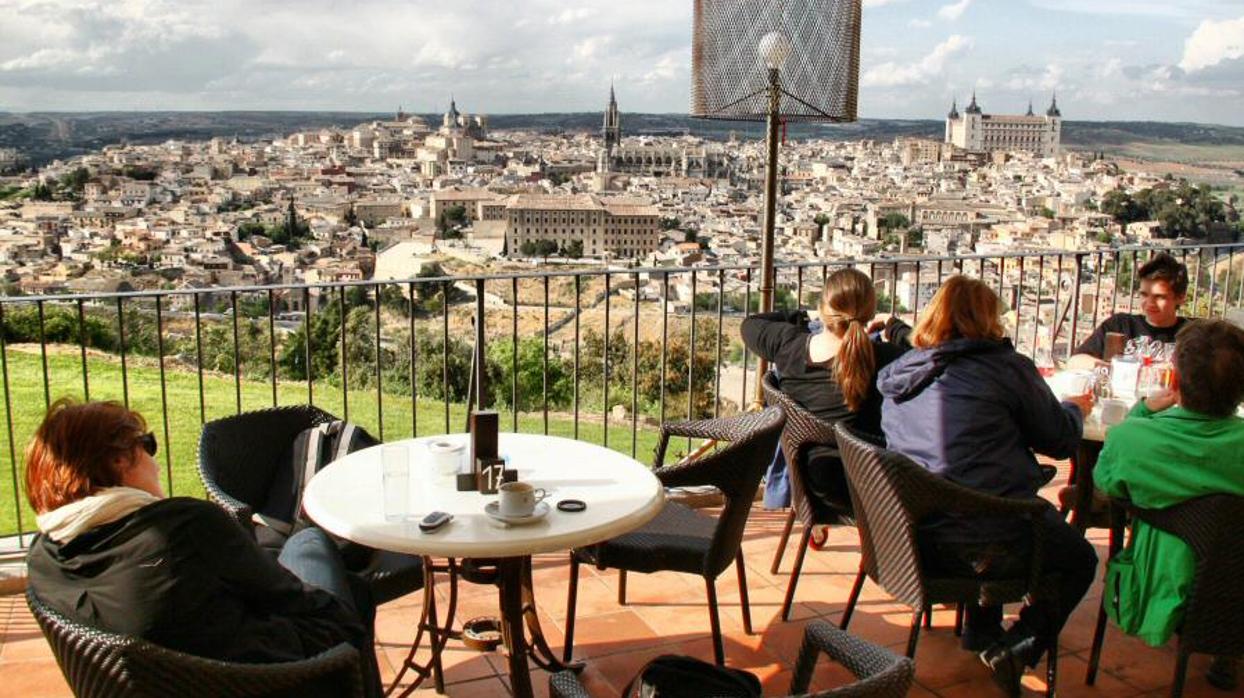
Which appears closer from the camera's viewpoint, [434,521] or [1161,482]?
[434,521]

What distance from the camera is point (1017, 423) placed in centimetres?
273

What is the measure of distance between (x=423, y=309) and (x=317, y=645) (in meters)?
32.1

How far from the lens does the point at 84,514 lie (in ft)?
5.72

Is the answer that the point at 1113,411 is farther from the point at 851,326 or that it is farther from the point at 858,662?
the point at 858,662

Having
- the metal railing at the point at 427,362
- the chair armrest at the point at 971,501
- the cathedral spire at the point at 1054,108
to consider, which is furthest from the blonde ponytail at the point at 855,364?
the cathedral spire at the point at 1054,108

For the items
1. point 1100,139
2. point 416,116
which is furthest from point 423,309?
point 416,116

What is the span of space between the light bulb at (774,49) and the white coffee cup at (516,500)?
9.40ft

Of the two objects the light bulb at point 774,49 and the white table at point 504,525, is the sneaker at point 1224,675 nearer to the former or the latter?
the white table at point 504,525

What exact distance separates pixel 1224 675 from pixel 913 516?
3.75ft

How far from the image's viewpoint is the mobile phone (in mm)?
2236

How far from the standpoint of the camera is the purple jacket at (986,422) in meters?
2.69

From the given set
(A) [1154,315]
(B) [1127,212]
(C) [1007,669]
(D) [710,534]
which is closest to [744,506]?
(D) [710,534]

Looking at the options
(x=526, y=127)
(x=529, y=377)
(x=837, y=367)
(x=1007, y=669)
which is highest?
(x=526, y=127)

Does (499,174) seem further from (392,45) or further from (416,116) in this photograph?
(416,116)
